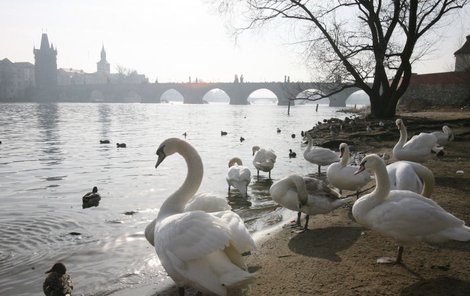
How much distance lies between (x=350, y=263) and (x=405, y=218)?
896mm

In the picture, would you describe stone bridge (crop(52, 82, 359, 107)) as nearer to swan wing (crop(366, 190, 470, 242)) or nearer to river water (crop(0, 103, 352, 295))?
river water (crop(0, 103, 352, 295))

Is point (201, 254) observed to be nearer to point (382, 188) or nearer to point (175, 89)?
point (382, 188)

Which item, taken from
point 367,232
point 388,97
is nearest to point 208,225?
point 367,232

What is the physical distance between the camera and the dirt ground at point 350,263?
4141mm

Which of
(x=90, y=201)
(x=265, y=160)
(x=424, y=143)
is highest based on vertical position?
(x=424, y=143)

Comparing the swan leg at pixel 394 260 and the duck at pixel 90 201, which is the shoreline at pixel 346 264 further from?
the duck at pixel 90 201

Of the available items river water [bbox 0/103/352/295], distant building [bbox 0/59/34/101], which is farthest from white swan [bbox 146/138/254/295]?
distant building [bbox 0/59/34/101]

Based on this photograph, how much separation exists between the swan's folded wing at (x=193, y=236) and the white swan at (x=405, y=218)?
2.05 meters

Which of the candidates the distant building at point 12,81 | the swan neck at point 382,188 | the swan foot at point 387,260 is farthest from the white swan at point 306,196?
the distant building at point 12,81

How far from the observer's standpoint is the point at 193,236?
354 centimetres

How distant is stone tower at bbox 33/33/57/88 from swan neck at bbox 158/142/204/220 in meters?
177

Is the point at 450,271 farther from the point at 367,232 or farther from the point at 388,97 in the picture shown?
the point at 388,97

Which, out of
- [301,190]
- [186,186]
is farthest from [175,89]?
[186,186]

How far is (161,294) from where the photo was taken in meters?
4.66
